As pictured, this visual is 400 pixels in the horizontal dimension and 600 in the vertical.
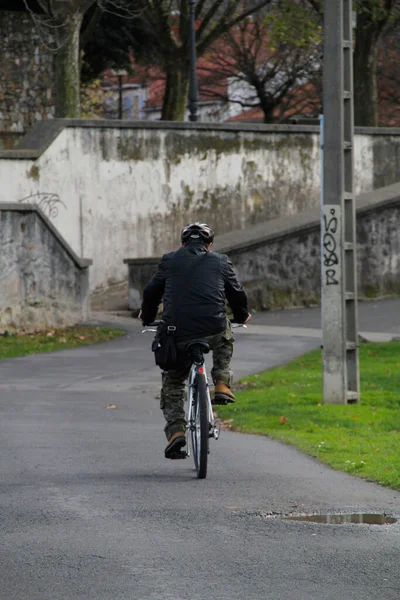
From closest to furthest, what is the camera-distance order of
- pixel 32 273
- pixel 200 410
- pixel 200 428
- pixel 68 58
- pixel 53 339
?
pixel 200 428 < pixel 200 410 < pixel 53 339 < pixel 32 273 < pixel 68 58

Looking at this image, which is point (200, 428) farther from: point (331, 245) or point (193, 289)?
point (331, 245)

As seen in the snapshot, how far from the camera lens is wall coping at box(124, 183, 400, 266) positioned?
2603 centimetres

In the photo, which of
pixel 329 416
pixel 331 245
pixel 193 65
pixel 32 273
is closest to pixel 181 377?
pixel 329 416

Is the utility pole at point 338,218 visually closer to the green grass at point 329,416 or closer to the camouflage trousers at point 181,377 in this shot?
the green grass at point 329,416

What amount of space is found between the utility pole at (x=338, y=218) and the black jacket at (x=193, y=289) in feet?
14.3

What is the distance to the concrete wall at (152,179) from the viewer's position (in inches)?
1024

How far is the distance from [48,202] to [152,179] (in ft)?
8.88

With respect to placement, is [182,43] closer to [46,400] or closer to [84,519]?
[46,400]

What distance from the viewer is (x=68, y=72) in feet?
94.2

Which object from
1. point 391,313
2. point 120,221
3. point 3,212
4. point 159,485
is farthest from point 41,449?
point 120,221

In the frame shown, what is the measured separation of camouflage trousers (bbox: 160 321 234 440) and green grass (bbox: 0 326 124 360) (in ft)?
33.1

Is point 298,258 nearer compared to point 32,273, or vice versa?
point 32,273

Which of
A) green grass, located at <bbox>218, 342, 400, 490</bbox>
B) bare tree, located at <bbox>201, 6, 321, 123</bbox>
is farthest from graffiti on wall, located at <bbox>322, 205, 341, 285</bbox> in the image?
bare tree, located at <bbox>201, 6, 321, 123</bbox>

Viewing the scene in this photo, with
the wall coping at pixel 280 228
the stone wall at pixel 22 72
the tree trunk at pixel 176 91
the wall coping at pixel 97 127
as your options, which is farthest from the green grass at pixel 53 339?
the stone wall at pixel 22 72
